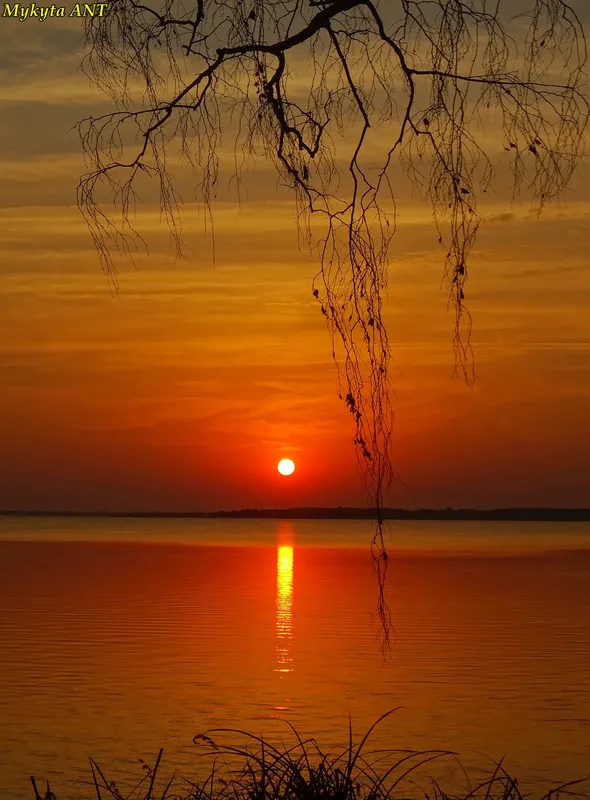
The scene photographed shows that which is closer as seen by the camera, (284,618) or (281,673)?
(281,673)

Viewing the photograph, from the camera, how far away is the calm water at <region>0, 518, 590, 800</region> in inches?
675

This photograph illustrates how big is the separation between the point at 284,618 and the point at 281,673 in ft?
38.5

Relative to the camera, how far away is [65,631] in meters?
31.1

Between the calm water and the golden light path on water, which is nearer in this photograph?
the calm water

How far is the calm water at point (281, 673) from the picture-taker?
17141 mm

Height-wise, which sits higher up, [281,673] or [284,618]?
[284,618]

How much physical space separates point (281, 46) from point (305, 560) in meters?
73.6

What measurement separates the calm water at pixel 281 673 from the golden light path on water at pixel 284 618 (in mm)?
77

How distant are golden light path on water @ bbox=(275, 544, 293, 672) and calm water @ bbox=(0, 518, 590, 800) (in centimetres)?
8

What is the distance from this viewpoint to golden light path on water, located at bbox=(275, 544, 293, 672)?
25591 mm

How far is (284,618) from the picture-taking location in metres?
35.4

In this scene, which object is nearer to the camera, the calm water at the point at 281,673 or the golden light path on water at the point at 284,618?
the calm water at the point at 281,673

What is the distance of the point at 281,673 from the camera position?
77.8 ft

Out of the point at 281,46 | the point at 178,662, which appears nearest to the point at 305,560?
the point at 178,662
